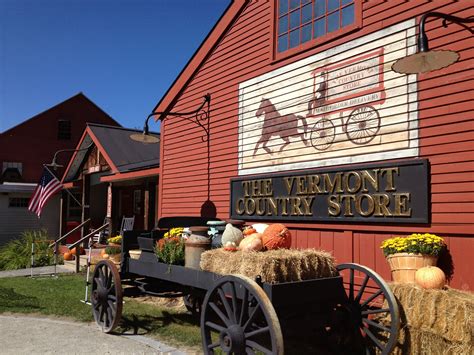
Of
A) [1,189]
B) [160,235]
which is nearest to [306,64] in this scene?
[160,235]

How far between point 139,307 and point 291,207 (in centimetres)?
348

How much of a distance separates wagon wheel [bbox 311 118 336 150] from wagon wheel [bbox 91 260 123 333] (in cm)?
355

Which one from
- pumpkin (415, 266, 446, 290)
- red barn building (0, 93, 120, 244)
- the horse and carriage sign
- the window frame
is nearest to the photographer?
pumpkin (415, 266, 446, 290)

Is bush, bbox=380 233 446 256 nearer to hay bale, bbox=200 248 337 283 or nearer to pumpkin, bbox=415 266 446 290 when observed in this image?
pumpkin, bbox=415 266 446 290

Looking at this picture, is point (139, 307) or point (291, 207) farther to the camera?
point (139, 307)

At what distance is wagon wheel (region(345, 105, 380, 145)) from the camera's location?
613cm

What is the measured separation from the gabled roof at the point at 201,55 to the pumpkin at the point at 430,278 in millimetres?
6319

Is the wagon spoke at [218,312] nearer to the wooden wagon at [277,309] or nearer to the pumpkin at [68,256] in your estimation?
the wooden wagon at [277,309]

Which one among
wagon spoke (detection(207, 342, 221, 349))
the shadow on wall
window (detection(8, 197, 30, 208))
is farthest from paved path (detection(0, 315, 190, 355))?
window (detection(8, 197, 30, 208))

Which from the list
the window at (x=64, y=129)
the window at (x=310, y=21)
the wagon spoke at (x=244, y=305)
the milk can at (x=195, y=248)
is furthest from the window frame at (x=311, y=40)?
the window at (x=64, y=129)

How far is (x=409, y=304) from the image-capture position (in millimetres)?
4574

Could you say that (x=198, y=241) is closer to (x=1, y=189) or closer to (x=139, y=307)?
(x=139, y=307)

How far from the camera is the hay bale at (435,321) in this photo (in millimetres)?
4188

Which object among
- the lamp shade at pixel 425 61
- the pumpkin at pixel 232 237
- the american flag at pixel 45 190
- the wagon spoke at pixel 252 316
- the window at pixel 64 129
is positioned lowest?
the wagon spoke at pixel 252 316
